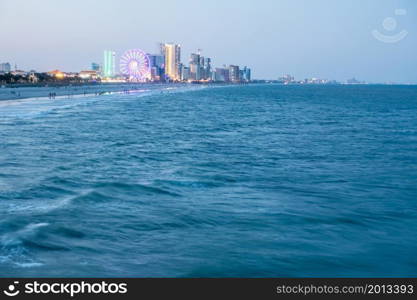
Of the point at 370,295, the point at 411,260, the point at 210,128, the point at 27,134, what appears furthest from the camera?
the point at 210,128

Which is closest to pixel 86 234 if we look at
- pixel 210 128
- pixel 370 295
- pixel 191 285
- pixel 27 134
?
pixel 191 285

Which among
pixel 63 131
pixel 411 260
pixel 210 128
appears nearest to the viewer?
pixel 411 260

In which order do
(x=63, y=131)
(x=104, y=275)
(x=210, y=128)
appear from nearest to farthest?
1. (x=104, y=275)
2. (x=63, y=131)
3. (x=210, y=128)

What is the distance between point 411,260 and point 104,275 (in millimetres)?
8433

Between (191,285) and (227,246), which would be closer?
(191,285)

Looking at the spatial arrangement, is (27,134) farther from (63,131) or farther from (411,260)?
(411,260)

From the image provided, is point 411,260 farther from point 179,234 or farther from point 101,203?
point 101,203

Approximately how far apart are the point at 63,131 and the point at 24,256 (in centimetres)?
3080

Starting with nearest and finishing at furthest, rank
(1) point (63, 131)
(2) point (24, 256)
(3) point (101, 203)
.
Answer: (2) point (24, 256), (3) point (101, 203), (1) point (63, 131)

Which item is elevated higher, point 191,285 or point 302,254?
point 191,285

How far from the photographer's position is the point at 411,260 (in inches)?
512

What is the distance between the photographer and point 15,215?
15258mm

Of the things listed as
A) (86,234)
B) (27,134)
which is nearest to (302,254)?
(86,234)

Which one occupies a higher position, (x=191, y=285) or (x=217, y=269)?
(x=191, y=285)
